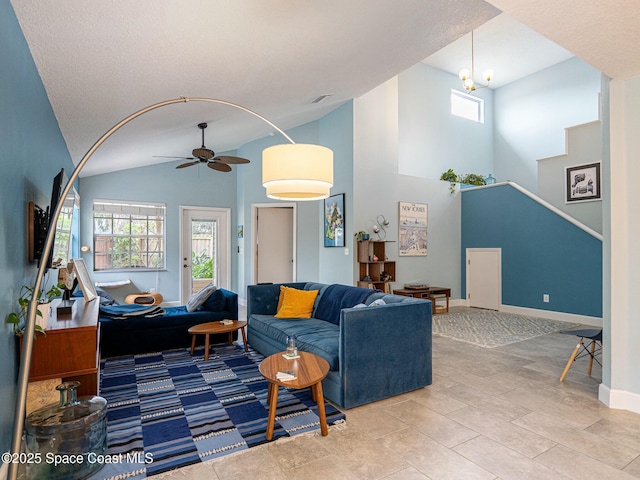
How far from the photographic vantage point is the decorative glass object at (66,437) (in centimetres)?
188

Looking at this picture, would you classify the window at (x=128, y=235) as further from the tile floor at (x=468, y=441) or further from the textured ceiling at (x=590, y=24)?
the textured ceiling at (x=590, y=24)

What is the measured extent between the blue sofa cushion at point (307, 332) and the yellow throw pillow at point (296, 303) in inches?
5.1

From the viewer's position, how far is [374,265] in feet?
20.4

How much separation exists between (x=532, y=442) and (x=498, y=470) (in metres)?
0.46

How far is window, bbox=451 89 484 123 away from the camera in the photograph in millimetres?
9297

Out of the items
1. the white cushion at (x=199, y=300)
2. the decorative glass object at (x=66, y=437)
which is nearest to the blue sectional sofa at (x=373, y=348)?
the white cushion at (x=199, y=300)

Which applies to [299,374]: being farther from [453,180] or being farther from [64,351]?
[453,180]

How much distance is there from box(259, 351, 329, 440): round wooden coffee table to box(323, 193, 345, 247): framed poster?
3.57 meters

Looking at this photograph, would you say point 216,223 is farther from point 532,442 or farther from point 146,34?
point 532,442

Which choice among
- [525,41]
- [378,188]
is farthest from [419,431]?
Answer: [525,41]

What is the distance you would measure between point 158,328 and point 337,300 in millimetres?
2163

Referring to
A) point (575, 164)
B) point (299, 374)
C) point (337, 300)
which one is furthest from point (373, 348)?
point (575, 164)

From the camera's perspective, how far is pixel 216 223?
795 cm

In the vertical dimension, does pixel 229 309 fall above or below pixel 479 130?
below
